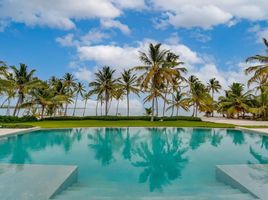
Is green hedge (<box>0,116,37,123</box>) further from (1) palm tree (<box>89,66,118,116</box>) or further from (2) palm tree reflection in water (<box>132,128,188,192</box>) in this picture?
(2) palm tree reflection in water (<box>132,128,188,192</box>)

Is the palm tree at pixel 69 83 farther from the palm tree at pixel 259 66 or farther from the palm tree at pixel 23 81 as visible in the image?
the palm tree at pixel 259 66

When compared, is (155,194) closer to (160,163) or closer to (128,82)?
(160,163)

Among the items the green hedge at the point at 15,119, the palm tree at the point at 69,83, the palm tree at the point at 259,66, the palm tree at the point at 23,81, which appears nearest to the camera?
the palm tree at the point at 259,66

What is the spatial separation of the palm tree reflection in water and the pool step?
40 cm

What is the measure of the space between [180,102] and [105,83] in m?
9.18

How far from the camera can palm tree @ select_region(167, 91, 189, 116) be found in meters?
34.4

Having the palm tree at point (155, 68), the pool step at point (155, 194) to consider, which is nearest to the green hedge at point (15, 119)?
the palm tree at point (155, 68)

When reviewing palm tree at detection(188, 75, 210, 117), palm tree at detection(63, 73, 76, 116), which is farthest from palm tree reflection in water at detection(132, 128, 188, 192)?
palm tree at detection(63, 73, 76, 116)

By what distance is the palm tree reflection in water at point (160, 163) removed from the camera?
675 cm

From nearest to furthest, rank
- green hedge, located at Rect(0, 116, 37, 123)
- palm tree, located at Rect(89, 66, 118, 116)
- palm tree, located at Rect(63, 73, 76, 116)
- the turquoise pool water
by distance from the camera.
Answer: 1. the turquoise pool water
2. green hedge, located at Rect(0, 116, 37, 123)
3. palm tree, located at Rect(89, 66, 118, 116)
4. palm tree, located at Rect(63, 73, 76, 116)

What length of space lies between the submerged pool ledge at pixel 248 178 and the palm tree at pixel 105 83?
1055 inches

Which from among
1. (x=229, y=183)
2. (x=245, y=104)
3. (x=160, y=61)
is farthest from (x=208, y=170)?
(x=245, y=104)

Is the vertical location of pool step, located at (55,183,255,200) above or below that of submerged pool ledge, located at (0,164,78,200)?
below

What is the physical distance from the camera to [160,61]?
87.0 feet
